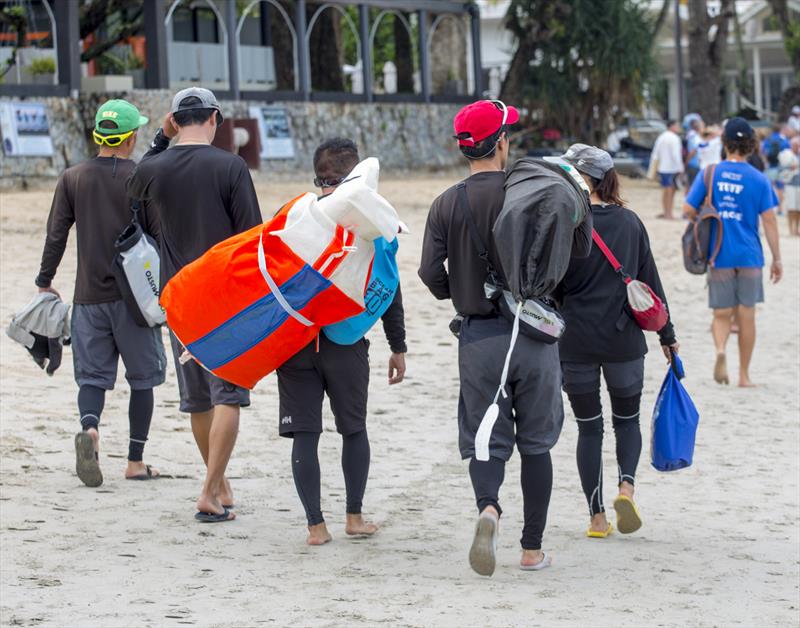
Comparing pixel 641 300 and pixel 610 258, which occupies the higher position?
pixel 610 258

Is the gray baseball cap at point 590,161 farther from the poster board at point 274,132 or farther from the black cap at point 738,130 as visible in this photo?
the poster board at point 274,132

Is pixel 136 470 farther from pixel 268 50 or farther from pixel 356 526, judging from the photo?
pixel 268 50

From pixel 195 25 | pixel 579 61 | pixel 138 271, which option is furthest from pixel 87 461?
pixel 579 61

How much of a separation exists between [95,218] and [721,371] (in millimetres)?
5576

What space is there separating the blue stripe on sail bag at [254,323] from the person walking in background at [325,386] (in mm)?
266

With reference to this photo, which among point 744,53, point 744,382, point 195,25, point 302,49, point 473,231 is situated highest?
point 744,53

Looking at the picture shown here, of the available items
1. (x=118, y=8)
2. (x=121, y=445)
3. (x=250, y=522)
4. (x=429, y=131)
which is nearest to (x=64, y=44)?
(x=118, y=8)

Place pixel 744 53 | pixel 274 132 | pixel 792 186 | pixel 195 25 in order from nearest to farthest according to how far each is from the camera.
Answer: pixel 792 186, pixel 274 132, pixel 195 25, pixel 744 53

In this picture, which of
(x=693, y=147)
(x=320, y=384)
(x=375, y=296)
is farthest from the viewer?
(x=693, y=147)

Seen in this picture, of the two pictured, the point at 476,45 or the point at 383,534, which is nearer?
the point at 383,534

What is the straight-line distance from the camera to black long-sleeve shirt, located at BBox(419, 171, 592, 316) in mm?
5332

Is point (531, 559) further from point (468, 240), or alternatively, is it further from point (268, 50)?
point (268, 50)

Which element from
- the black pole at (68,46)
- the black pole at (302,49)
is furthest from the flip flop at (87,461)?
the black pole at (302,49)

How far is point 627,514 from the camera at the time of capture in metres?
6.04
